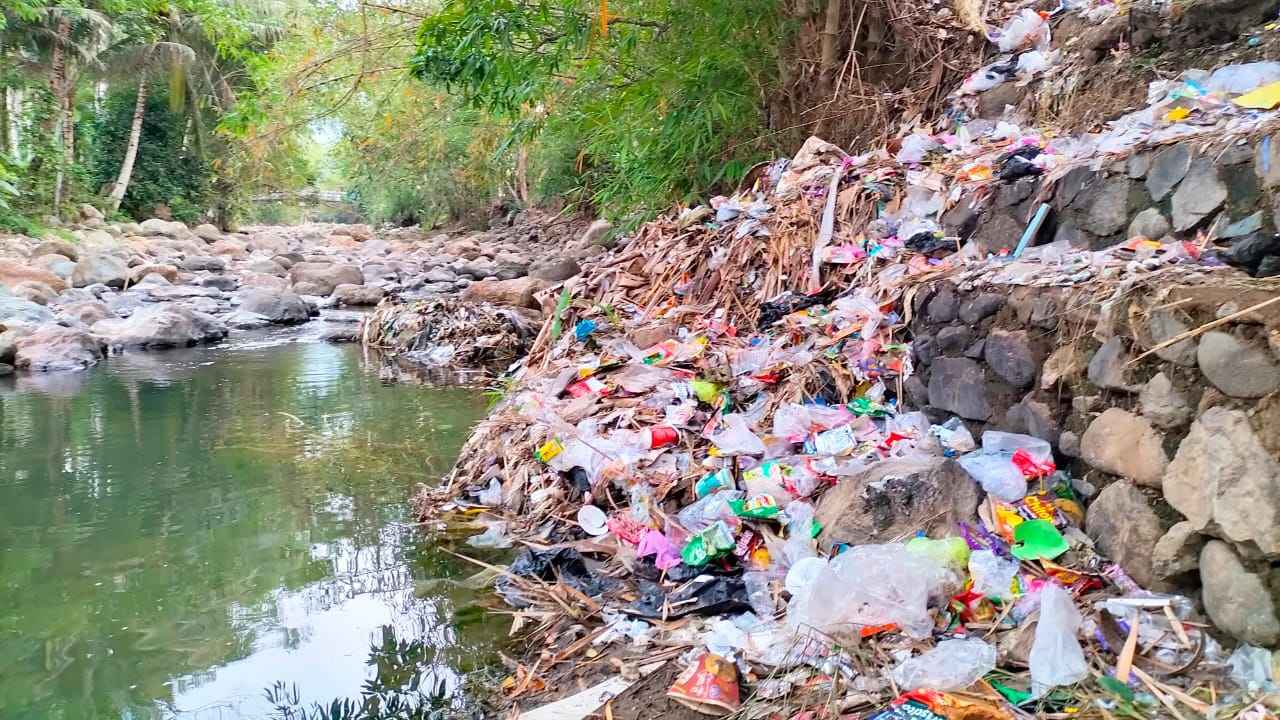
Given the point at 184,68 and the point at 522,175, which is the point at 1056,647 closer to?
the point at 522,175

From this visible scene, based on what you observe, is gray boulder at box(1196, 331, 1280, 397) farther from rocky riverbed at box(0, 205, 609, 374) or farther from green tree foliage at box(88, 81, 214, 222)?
green tree foliage at box(88, 81, 214, 222)

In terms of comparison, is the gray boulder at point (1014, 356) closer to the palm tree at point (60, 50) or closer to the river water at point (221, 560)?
the river water at point (221, 560)

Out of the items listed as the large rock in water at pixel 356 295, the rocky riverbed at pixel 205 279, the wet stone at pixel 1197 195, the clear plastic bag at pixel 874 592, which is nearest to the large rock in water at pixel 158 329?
the rocky riverbed at pixel 205 279

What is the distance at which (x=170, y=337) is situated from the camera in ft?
31.6

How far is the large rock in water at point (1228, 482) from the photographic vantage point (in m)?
1.85

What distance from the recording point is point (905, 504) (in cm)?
272

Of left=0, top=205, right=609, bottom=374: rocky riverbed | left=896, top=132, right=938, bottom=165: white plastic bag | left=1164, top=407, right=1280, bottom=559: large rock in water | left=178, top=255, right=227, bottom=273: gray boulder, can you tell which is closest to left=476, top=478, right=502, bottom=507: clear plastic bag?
left=896, top=132, right=938, bottom=165: white plastic bag

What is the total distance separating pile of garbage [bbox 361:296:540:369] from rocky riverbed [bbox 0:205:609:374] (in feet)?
1.60

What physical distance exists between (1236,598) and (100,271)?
1408cm

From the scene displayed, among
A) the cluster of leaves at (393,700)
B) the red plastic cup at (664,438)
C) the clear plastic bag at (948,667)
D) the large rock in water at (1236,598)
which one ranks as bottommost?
the cluster of leaves at (393,700)

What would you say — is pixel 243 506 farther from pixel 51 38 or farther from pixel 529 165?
pixel 51 38

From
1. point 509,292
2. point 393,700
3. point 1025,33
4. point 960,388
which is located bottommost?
point 509,292

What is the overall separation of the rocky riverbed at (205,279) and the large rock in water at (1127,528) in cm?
774

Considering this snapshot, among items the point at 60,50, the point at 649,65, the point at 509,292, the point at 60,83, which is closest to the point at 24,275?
the point at 509,292
